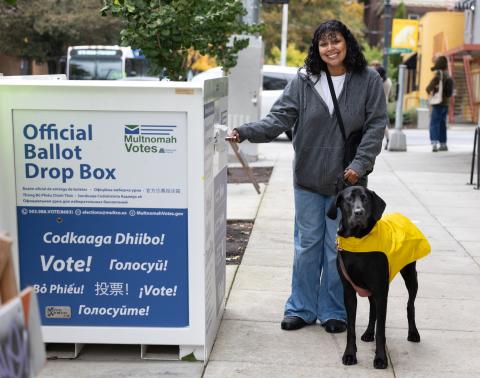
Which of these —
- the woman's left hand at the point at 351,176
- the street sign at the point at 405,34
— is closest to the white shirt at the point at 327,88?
the woman's left hand at the point at 351,176

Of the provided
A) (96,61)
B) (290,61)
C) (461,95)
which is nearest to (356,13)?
(290,61)

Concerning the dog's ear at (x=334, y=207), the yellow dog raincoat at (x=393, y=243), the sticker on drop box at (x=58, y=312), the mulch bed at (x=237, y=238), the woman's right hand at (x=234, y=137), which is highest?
the woman's right hand at (x=234, y=137)

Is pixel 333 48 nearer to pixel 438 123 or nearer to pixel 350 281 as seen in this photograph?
pixel 350 281

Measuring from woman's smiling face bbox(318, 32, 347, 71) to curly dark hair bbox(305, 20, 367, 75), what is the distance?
0.09 feet

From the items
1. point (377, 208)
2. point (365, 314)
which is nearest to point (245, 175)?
point (365, 314)

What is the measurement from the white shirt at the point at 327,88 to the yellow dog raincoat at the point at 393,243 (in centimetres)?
82

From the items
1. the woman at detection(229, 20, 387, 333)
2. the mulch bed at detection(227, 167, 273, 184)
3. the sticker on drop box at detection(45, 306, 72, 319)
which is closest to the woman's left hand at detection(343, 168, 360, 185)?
the woman at detection(229, 20, 387, 333)

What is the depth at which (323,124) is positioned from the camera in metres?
5.06

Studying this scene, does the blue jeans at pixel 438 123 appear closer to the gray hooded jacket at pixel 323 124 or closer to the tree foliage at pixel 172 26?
the tree foliage at pixel 172 26

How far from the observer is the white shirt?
5082 millimetres

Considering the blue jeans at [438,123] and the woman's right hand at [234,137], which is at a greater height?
the woman's right hand at [234,137]

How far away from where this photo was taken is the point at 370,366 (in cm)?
464

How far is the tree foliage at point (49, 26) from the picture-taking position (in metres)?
35.4

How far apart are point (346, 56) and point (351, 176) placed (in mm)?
797
